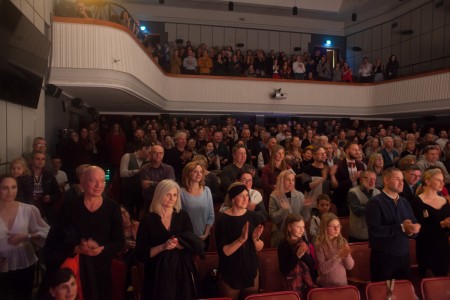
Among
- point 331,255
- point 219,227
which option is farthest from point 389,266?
point 219,227

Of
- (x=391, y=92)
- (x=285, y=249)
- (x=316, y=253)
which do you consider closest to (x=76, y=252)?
(x=285, y=249)

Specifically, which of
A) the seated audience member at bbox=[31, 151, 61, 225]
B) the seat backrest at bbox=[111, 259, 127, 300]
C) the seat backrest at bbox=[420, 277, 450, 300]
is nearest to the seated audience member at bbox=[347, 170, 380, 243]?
the seat backrest at bbox=[420, 277, 450, 300]

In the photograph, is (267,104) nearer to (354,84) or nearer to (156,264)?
(354,84)

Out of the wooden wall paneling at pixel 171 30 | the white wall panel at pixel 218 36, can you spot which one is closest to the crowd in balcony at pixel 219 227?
the wooden wall paneling at pixel 171 30

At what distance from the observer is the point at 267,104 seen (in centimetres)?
1233

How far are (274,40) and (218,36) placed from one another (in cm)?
242

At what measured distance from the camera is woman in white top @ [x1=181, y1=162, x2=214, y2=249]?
141 inches

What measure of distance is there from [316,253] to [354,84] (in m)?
10.7

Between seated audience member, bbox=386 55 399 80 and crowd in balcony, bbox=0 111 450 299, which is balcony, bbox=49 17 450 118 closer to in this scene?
seated audience member, bbox=386 55 399 80

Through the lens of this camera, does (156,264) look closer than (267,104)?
Yes

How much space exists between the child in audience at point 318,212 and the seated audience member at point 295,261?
46 centimetres

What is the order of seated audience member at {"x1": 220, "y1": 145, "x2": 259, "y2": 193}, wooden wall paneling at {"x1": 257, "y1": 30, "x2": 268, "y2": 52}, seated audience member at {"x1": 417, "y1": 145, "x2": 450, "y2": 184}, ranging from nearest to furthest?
seated audience member at {"x1": 220, "y1": 145, "x2": 259, "y2": 193}
seated audience member at {"x1": 417, "y1": 145, "x2": 450, "y2": 184}
wooden wall paneling at {"x1": 257, "y1": 30, "x2": 268, "y2": 52}

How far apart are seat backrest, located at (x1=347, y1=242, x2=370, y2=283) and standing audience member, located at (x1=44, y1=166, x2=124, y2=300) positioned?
2369 millimetres

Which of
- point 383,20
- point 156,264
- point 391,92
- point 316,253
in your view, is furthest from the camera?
point 383,20
